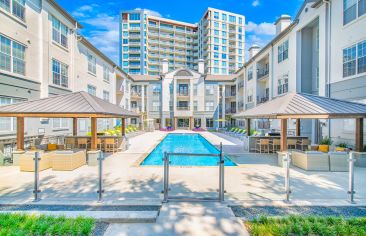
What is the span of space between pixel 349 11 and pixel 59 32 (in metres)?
23.4

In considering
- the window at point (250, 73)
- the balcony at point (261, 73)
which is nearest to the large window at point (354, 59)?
the balcony at point (261, 73)

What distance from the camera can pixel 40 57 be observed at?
51.4 feet

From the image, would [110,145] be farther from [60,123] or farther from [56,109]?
[60,123]

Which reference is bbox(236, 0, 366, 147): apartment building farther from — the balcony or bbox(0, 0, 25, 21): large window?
bbox(0, 0, 25, 21): large window

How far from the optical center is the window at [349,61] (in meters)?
12.9

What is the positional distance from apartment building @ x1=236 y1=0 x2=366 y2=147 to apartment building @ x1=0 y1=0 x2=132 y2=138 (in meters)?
22.1

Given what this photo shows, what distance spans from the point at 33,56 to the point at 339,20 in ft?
74.8

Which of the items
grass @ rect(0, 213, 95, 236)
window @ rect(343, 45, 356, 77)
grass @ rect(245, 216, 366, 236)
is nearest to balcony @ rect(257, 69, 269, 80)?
window @ rect(343, 45, 356, 77)

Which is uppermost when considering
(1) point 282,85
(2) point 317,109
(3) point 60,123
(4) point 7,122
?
(1) point 282,85

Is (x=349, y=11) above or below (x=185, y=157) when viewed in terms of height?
above

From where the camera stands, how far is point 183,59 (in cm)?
7000

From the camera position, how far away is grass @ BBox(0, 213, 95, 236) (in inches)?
162

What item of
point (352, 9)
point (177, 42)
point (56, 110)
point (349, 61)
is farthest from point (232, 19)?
point (56, 110)

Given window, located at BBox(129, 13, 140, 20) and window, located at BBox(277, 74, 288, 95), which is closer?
window, located at BBox(277, 74, 288, 95)
